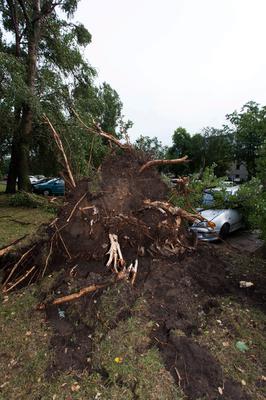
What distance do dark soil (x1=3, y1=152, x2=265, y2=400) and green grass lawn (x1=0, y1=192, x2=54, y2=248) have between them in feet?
10.0

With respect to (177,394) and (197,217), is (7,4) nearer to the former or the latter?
(197,217)

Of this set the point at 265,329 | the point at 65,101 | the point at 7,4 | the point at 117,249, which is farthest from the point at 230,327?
the point at 7,4

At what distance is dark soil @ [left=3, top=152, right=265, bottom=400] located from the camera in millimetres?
2459

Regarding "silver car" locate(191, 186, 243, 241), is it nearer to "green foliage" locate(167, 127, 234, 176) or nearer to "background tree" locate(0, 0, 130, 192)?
"background tree" locate(0, 0, 130, 192)

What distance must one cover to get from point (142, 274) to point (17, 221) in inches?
238

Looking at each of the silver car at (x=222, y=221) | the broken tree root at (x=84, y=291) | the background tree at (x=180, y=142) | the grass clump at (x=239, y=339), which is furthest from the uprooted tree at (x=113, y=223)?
the background tree at (x=180, y=142)

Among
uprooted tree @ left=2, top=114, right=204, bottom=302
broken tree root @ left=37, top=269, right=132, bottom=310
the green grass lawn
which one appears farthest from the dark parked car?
broken tree root @ left=37, top=269, right=132, bottom=310

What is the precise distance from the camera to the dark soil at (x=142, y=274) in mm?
2459

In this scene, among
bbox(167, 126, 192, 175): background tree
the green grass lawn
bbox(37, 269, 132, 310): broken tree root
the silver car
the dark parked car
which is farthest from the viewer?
bbox(167, 126, 192, 175): background tree

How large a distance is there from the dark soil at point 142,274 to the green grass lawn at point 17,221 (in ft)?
10.0

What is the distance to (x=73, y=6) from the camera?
11.3 m

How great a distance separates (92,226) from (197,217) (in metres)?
1.82

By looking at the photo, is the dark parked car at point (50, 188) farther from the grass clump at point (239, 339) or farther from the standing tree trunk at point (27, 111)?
the grass clump at point (239, 339)

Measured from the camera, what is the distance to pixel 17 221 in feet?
27.1
